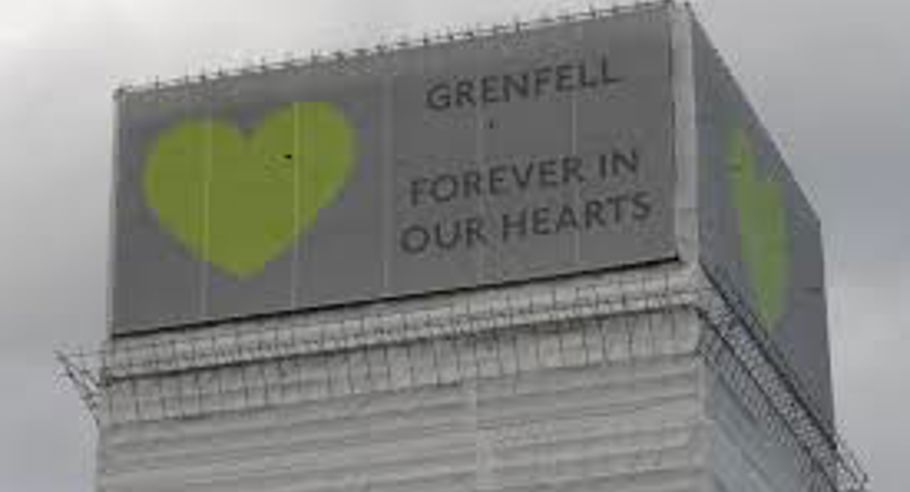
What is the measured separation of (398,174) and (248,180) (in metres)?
7.84

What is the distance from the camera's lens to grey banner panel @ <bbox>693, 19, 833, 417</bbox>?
4478 inches

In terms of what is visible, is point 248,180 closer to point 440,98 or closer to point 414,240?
point 414,240

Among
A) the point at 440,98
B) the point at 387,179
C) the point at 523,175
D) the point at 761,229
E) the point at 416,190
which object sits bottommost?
the point at 523,175

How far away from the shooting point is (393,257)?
374 ft

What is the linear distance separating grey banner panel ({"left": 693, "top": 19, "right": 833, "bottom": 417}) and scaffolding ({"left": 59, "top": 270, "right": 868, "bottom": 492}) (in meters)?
2.72

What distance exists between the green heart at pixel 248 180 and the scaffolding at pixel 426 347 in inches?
159

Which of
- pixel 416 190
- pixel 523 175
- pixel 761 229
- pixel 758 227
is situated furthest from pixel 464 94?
pixel 761 229

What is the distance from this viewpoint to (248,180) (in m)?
119

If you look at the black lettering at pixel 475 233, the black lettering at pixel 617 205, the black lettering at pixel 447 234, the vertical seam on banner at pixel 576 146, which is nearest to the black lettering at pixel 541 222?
the vertical seam on banner at pixel 576 146

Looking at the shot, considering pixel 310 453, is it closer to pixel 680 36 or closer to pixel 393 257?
pixel 393 257

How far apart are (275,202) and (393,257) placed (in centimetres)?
721

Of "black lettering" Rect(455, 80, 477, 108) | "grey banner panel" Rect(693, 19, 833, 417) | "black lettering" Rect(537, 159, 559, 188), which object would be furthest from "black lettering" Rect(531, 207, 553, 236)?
"grey banner panel" Rect(693, 19, 833, 417)

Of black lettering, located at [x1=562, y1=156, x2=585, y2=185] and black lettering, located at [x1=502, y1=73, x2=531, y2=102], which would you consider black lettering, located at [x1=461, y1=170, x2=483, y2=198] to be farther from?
black lettering, located at [x1=562, y1=156, x2=585, y2=185]

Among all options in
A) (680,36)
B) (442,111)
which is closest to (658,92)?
(680,36)
